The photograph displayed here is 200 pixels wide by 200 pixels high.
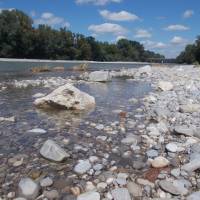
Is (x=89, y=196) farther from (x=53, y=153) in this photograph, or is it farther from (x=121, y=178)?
(x=53, y=153)

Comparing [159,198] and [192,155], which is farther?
[192,155]

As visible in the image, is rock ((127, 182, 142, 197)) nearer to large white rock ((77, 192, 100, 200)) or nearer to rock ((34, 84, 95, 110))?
large white rock ((77, 192, 100, 200))

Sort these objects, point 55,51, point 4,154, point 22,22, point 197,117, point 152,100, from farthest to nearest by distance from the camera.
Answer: point 55,51
point 22,22
point 152,100
point 197,117
point 4,154

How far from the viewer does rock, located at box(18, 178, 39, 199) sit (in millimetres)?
4180

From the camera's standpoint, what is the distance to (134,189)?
4441mm

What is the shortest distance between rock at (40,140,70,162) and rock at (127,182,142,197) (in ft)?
4.66

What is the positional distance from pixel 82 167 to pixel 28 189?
113cm

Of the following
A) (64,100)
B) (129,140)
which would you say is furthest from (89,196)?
(64,100)

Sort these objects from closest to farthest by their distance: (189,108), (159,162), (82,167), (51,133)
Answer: (82,167) < (159,162) < (51,133) < (189,108)

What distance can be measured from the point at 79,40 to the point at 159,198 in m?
119

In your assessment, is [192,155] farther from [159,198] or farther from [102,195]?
[102,195]

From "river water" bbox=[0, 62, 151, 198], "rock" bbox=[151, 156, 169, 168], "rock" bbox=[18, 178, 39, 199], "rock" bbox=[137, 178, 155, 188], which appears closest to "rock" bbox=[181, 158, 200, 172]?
"rock" bbox=[151, 156, 169, 168]

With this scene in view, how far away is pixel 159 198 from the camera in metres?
4.16

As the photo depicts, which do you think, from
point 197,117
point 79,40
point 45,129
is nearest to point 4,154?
point 45,129
